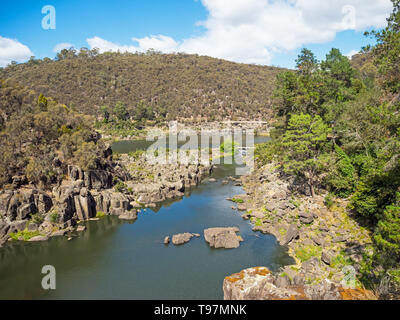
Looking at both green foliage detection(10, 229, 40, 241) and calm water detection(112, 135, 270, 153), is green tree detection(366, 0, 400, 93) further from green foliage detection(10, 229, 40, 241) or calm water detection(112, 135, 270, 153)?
calm water detection(112, 135, 270, 153)

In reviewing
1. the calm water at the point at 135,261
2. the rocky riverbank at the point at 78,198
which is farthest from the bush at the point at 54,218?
the calm water at the point at 135,261

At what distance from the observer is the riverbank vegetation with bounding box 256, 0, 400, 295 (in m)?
21.1

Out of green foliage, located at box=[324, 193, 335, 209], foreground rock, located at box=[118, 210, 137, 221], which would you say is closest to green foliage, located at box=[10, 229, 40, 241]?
foreground rock, located at box=[118, 210, 137, 221]

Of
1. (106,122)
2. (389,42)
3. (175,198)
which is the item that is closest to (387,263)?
(389,42)

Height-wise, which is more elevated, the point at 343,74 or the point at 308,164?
the point at 343,74

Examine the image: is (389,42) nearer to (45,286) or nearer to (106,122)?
(45,286)

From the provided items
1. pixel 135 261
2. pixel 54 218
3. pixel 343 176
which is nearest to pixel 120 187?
pixel 54 218

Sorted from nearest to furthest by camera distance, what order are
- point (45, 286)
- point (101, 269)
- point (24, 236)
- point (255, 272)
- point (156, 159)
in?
point (255, 272)
point (45, 286)
point (101, 269)
point (24, 236)
point (156, 159)

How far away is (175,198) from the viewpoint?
56.2 m

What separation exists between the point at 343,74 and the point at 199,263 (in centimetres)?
4772

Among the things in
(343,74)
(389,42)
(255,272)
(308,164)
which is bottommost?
(255,272)

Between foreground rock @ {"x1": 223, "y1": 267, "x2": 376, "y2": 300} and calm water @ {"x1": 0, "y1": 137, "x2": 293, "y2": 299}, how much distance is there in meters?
4.50

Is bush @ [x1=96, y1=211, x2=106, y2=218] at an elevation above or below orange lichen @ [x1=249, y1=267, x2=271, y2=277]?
below

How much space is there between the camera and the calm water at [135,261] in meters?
27.9
